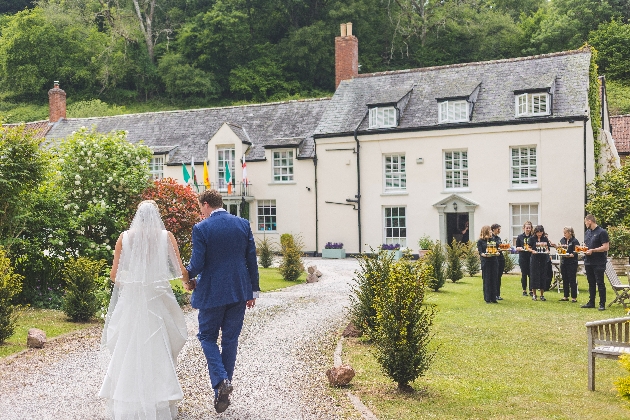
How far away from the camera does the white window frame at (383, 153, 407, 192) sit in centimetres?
3022

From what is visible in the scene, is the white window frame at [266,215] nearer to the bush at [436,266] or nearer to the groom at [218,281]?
the bush at [436,266]

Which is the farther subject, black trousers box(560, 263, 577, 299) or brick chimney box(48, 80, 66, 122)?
brick chimney box(48, 80, 66, 122)

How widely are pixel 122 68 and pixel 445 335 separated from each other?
181 ft

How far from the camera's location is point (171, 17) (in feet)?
205

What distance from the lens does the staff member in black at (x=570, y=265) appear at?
14898 millimetres

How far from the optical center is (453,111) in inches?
1140

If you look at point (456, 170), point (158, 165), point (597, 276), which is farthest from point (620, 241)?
point (158, 165)

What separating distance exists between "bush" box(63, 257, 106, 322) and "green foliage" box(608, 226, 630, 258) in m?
17.0

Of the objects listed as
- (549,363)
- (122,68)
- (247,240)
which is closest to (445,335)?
(549,363)

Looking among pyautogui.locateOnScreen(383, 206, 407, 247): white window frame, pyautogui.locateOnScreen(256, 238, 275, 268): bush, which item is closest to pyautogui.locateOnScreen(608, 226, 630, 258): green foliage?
pyautogui.locateOnScreen(383, 206, 407, 247): white window frame

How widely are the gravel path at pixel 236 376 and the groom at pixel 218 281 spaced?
638 mm

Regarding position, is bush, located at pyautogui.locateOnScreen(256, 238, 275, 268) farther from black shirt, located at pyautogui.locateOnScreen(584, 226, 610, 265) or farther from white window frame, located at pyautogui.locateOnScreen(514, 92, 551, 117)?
black shirt, located at pyautogui.locateOnScreen(584, 226, 610, 265)

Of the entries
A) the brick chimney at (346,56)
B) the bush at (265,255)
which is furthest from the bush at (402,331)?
the brick chimney at (346,56)

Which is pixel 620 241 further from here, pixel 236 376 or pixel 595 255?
pixel 236 376
